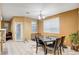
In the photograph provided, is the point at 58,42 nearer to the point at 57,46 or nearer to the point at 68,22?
the point at 57,46

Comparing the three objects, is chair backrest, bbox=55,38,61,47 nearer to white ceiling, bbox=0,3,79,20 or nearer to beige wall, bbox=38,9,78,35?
beige wall, bbox=38,9,78,35

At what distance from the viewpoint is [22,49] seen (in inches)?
132

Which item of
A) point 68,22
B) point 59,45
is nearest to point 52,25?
point 68,22

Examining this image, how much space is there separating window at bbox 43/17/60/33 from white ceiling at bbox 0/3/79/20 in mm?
150

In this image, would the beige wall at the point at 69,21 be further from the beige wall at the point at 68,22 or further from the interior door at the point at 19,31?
the interior door at the point at 19,31

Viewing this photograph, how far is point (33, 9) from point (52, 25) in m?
0.53

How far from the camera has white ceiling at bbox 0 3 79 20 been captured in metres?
3.29

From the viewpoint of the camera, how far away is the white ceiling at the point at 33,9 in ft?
10.8

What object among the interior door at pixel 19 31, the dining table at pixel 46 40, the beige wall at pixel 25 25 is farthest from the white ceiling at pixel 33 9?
the dining table at pixel 46 40

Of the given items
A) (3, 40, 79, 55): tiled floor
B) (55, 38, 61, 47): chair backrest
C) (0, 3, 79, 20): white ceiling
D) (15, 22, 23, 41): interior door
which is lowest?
(3, 40, 79, 55): tiled floor

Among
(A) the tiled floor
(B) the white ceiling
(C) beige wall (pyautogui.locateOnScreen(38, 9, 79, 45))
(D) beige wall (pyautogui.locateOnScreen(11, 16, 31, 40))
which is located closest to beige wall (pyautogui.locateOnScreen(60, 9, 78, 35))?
(C) beige wall (pyautogui.locateOnScreen(38, 9, 79, 45))
